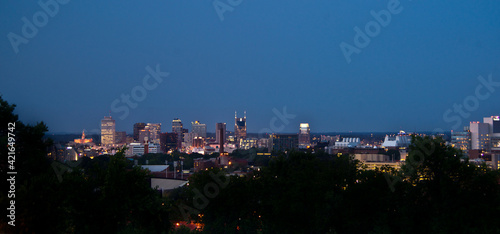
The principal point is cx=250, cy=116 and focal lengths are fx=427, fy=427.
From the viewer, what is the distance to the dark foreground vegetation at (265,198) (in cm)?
1291

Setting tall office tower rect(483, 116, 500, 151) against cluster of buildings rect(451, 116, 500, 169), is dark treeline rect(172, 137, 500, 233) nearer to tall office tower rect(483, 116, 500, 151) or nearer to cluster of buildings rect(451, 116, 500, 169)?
cluster of buildings rect(451, 116, 500, 169)

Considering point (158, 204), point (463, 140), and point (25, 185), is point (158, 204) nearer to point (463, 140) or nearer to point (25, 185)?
point (25, 185)

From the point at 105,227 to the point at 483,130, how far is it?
363 ft

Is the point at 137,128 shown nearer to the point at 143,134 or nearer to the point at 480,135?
the point at 143,134

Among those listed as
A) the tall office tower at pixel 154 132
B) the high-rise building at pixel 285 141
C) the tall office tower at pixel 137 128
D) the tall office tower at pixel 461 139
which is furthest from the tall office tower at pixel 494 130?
the tall office tower at pixel 137 128

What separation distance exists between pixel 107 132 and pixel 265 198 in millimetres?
165818

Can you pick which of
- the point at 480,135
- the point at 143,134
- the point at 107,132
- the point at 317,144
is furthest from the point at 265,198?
the point at 107,132

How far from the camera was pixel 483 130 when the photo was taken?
105 m

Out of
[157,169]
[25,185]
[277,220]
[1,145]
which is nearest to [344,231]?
[277,220]

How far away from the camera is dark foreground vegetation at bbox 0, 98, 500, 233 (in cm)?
1291

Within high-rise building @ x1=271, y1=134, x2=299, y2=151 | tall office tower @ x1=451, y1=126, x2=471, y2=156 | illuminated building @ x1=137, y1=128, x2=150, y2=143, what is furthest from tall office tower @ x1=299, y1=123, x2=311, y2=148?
tall office tower @ x1=451, y1=126, x2=471, y2=156

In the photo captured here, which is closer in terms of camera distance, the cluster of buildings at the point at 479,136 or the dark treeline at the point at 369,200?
the dark treeline at the point at 369,200

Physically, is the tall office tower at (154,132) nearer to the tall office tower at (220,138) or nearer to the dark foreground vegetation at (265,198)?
the tall office tower at (220,138)

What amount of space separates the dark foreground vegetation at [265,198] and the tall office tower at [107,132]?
160602 millimetres
